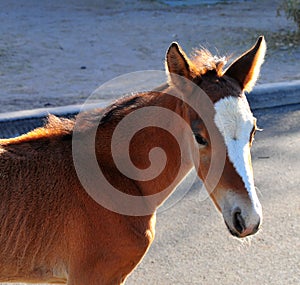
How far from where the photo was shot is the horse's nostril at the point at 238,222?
10.5ft

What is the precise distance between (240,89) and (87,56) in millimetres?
6842

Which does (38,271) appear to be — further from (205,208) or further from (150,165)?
(205,208)

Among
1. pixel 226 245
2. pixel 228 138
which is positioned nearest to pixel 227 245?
pixel 226 245

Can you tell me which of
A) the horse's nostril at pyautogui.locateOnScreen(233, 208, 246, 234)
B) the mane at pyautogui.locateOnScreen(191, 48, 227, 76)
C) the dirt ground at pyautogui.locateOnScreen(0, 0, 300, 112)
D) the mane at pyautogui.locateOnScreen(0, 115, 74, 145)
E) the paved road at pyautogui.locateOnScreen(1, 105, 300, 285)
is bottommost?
the dirt ground at pyautogui.locateOnScreen(0, 0, 300, 112)

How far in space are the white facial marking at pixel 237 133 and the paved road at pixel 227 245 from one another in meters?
1.62

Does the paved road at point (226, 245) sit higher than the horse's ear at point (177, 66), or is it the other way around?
the horse's ear at point (177, 66)

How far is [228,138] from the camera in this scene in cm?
327

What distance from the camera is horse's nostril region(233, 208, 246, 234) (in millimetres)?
3215

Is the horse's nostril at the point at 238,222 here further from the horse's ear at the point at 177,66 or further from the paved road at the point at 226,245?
Answer: the paved road at the point at 226,245

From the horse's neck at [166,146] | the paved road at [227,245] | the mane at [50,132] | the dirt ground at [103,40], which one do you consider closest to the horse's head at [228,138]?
the horse's neck at [166,146]

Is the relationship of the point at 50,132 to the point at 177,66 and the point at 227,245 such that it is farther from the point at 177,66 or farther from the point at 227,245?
the point at 227,245

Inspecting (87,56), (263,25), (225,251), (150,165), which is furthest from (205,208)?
(263,25)

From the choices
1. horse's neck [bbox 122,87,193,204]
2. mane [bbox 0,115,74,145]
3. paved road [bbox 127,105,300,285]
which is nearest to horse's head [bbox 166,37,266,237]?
horse's neck [bbox 122,87,193,204]

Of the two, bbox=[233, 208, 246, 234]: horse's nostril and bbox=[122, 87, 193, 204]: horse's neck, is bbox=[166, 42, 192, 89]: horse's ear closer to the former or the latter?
bbox=[122, 87, 193, 204]: horse's neck
